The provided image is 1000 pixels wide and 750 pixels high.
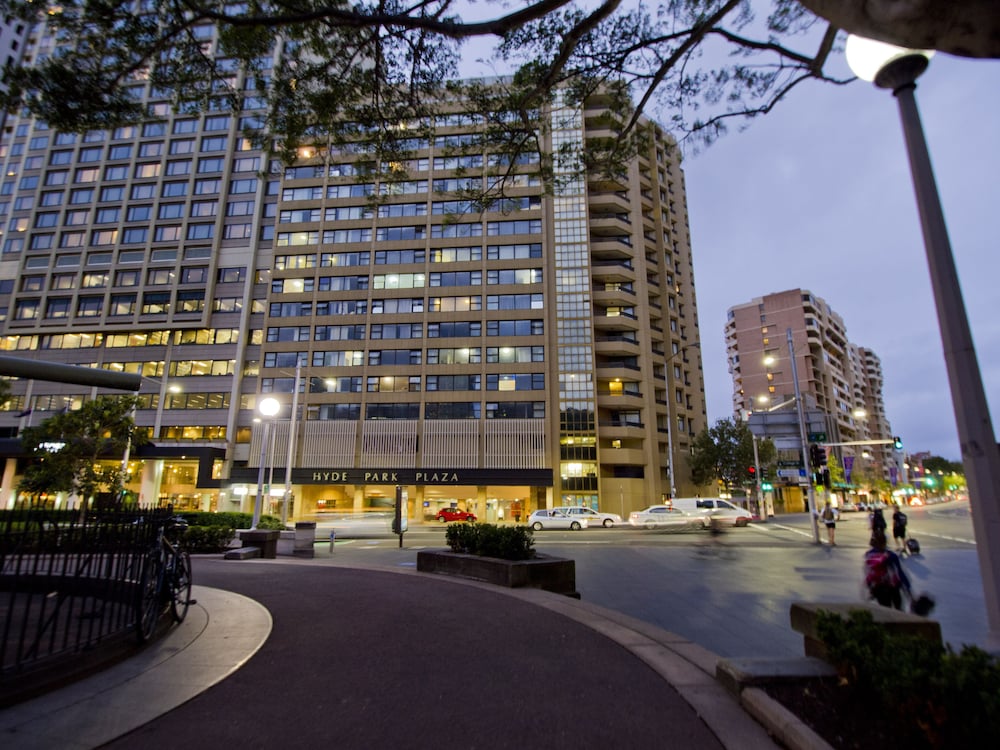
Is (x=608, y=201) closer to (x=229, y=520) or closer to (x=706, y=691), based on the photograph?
(x=229, y=520)

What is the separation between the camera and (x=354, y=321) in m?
49.9

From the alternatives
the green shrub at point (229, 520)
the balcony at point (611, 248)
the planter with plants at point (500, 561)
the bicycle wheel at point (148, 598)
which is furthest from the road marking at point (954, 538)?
the balcony at point (611, 248)

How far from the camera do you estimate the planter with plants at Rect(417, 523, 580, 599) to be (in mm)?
9594

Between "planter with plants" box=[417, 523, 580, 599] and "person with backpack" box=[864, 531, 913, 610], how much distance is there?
4.78 meters

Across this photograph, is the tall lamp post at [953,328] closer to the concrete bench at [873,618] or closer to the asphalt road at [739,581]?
the concrete bench at [873,618]

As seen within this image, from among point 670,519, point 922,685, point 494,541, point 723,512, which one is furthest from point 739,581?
point 723,512

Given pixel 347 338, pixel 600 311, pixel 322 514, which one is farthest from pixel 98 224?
pixel 600 311

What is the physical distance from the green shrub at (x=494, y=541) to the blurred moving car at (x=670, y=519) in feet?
75.4

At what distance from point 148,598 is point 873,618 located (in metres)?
7.39

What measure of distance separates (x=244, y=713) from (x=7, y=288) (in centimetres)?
7520

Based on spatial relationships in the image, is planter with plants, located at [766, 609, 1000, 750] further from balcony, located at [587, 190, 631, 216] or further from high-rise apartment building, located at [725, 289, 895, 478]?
high-rise apartment building, located at [725, 289, 895, 478]

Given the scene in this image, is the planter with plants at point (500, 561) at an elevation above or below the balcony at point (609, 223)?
below

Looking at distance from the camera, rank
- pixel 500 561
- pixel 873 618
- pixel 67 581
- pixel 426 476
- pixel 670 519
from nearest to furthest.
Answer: pixel 873 618, pixel 67 581, pixel 500 561, pixel 670 519, pixel 426 476

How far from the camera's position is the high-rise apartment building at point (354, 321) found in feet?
151
